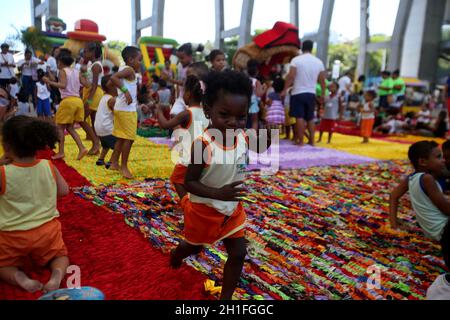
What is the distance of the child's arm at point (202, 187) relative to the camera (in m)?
Result: 1.74

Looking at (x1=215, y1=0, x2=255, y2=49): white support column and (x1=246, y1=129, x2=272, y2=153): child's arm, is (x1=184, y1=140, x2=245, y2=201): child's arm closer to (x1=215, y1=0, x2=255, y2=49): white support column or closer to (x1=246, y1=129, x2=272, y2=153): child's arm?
(x1=246, y1=129, x2=272, y2=153): child's arm

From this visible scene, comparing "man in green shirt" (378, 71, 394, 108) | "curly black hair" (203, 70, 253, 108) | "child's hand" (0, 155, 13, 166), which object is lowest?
"child's hand" (0, 155, 13, 166)

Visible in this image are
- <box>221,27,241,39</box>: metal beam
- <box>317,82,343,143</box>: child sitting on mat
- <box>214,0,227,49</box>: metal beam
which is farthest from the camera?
<box>214,0,227,49</box>: metal beam

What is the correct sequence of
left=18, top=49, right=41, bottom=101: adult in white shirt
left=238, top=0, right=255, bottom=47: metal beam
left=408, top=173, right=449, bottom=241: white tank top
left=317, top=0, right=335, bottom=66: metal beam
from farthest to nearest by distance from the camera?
left=238, top=0, right=255, bottom=47: metal beam < left=317, top=0, right=335, bottom=66: metal beam < left=18, top=49, right=41, bottom=101: adult in white shirt < left=408, top=173, right=449, bottom=241: white tank top

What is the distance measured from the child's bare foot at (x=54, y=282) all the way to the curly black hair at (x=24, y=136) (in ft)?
2.11

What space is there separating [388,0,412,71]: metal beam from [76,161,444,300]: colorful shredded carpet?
50.7ft

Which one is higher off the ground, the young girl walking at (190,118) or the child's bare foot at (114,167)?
the young girl walking at (190,118)

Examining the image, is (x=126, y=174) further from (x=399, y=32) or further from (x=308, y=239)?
(x=399, y=32)

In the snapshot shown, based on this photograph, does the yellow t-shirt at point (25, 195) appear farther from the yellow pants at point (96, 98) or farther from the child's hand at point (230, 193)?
the yellow pants at point (96, 98)

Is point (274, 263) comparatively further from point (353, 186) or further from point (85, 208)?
point (353, 186)

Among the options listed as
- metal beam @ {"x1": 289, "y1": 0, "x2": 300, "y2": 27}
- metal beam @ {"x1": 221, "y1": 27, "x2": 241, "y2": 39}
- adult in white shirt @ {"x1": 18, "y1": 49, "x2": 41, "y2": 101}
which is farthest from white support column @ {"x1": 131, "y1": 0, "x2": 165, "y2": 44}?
adult in white shirt @ {"x1": 18, "y1": 49, "x2": 41, "y2": 101}

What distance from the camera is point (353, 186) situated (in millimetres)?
4723

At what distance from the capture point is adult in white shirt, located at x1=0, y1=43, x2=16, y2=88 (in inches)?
402

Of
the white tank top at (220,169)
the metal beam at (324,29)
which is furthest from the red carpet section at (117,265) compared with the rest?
the metal beam at (324,29)
